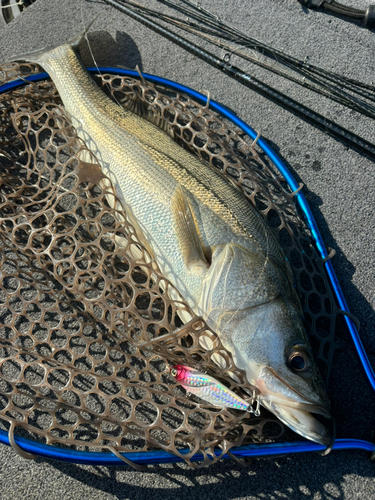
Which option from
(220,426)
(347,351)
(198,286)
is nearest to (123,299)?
(198,286)

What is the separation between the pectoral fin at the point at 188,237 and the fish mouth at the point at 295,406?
53 cm

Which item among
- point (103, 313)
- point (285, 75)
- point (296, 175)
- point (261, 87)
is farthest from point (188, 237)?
point (285, 75)

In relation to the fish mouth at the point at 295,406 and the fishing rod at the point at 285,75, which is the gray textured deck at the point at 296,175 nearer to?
the fishing rod at the point at 285,75

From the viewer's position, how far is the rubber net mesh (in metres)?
1.59

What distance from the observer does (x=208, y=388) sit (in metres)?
1.55

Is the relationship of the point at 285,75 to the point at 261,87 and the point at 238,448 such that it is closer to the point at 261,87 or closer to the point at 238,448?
the point at 261,87

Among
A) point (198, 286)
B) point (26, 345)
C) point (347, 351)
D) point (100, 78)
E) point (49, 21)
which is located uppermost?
point (49, 21)

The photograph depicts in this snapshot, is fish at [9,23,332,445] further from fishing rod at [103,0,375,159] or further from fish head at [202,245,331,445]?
fishing rod at [103,0,375,159]

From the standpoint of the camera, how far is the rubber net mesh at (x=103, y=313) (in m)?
1.59

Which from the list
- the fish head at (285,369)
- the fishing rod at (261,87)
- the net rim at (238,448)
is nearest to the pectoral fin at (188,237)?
the fish head at (285,369)

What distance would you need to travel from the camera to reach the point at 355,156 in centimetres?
242

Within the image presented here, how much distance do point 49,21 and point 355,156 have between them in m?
2.37

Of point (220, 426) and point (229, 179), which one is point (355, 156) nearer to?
point (229, 179)

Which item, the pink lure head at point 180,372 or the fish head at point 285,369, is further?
the pink lure head at point 180,372
